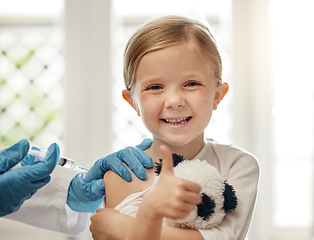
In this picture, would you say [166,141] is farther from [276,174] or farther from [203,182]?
[276,174]

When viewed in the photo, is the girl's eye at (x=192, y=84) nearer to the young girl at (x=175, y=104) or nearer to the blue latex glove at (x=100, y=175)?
the young girl at (x=175, y=104)

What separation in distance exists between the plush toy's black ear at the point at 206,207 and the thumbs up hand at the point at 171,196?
0.14m

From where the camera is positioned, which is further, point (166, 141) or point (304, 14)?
point (304, 14)

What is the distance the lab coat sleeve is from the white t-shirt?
0.36 metres

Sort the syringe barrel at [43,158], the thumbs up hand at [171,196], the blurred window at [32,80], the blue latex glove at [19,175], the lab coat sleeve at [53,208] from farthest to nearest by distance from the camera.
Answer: the blurred window at [32,80]
the lab coat sleeve at [53,208]
the syringe barrel at [43,158]
the blue latex glove at [19,175]
the thumbs up hand at [171,196]

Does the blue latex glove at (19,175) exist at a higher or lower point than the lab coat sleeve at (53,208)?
higher

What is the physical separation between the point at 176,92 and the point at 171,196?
36 cm

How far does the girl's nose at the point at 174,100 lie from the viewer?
1.02 metres

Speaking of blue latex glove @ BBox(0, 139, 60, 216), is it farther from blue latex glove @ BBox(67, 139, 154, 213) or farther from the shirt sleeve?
the shirt sleeve

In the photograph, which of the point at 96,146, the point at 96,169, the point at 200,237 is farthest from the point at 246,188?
the point at 96,146

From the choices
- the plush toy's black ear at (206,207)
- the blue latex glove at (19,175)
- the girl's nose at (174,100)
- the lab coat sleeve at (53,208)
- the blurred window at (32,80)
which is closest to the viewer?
the plush toy's black ear at (206,207)

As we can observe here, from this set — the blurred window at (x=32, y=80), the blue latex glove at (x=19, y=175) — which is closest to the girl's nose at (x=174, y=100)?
the blue latex glove at (x=19, y=175)

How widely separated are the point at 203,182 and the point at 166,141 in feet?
0.69

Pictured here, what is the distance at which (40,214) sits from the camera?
140 cm
